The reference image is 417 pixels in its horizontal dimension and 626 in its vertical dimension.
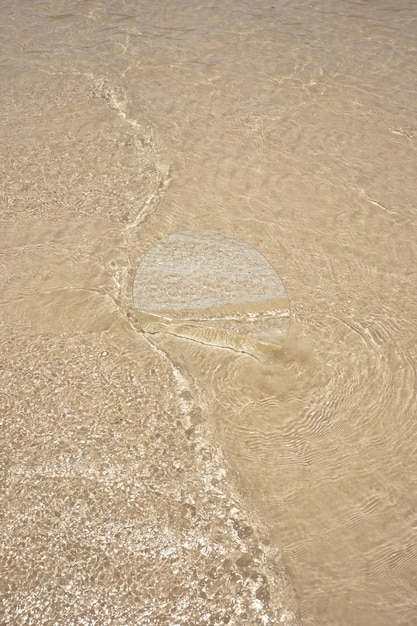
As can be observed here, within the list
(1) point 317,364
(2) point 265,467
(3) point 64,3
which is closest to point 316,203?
(1) point 317,364

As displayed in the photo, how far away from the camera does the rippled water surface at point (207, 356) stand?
2.11m

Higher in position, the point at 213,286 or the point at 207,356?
the point at 213,286

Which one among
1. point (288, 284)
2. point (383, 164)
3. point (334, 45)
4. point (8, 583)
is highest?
point (334, 45)

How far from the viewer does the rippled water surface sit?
211 cm

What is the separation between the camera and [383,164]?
385 centimetres

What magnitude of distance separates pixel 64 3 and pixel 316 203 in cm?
384

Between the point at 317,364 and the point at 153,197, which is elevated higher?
the point at 153,197

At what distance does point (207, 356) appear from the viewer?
2771 millimetres

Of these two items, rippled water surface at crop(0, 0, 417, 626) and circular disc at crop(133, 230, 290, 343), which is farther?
circular disc at crop(133, 230, 290, 343)

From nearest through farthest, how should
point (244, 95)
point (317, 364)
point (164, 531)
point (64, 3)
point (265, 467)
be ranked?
point (164, 531), point (265, 467), point (317, 364), point (244, 95), point (64, 3)

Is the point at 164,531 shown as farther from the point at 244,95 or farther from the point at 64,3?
the point at 64,3

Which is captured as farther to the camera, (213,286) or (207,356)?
(213,286)

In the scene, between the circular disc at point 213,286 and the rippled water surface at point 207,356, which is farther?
the circular disc at point 213,286

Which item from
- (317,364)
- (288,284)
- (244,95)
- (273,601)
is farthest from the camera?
(244,95)
